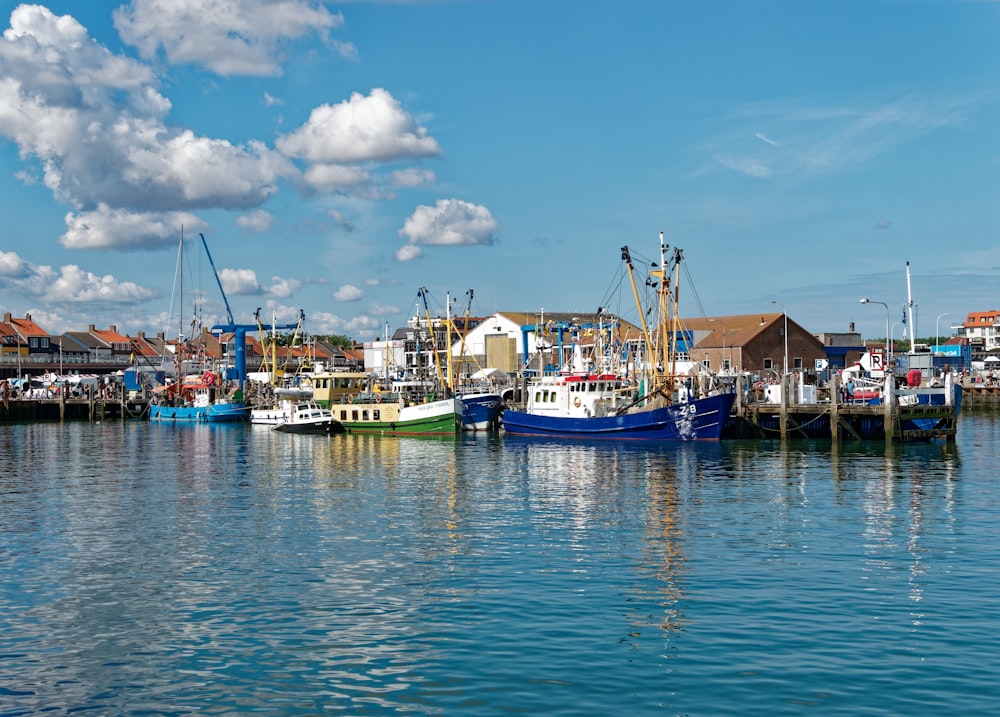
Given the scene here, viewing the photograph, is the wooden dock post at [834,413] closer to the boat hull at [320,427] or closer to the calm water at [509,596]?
the calm water at [509,596]

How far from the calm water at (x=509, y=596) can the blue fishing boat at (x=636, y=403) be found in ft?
69.8

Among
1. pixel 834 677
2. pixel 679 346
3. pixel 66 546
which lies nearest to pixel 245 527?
Answer: pixel 66 546

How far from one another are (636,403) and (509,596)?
5046 centimetres

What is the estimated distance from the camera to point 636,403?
246ft

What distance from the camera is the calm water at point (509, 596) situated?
61.6 feet

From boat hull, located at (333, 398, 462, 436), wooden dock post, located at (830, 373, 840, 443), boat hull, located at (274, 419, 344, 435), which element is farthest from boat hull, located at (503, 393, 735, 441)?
boat hull, located at (274, 419, 344, 435)

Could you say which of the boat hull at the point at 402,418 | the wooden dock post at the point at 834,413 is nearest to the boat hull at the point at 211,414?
the boat hull at the point at 402,418

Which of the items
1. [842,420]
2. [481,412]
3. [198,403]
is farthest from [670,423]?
[198,403]

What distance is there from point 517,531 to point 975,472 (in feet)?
94.6

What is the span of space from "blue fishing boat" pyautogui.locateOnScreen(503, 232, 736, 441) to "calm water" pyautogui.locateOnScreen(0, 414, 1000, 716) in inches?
838

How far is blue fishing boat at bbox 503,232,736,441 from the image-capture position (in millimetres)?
71688

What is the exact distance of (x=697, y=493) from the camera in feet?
146

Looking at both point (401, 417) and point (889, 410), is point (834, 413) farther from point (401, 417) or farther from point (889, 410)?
point (401, 417)

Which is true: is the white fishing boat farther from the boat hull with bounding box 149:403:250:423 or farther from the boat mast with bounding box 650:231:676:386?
the boat mast with bounding box 650:231:676:386
